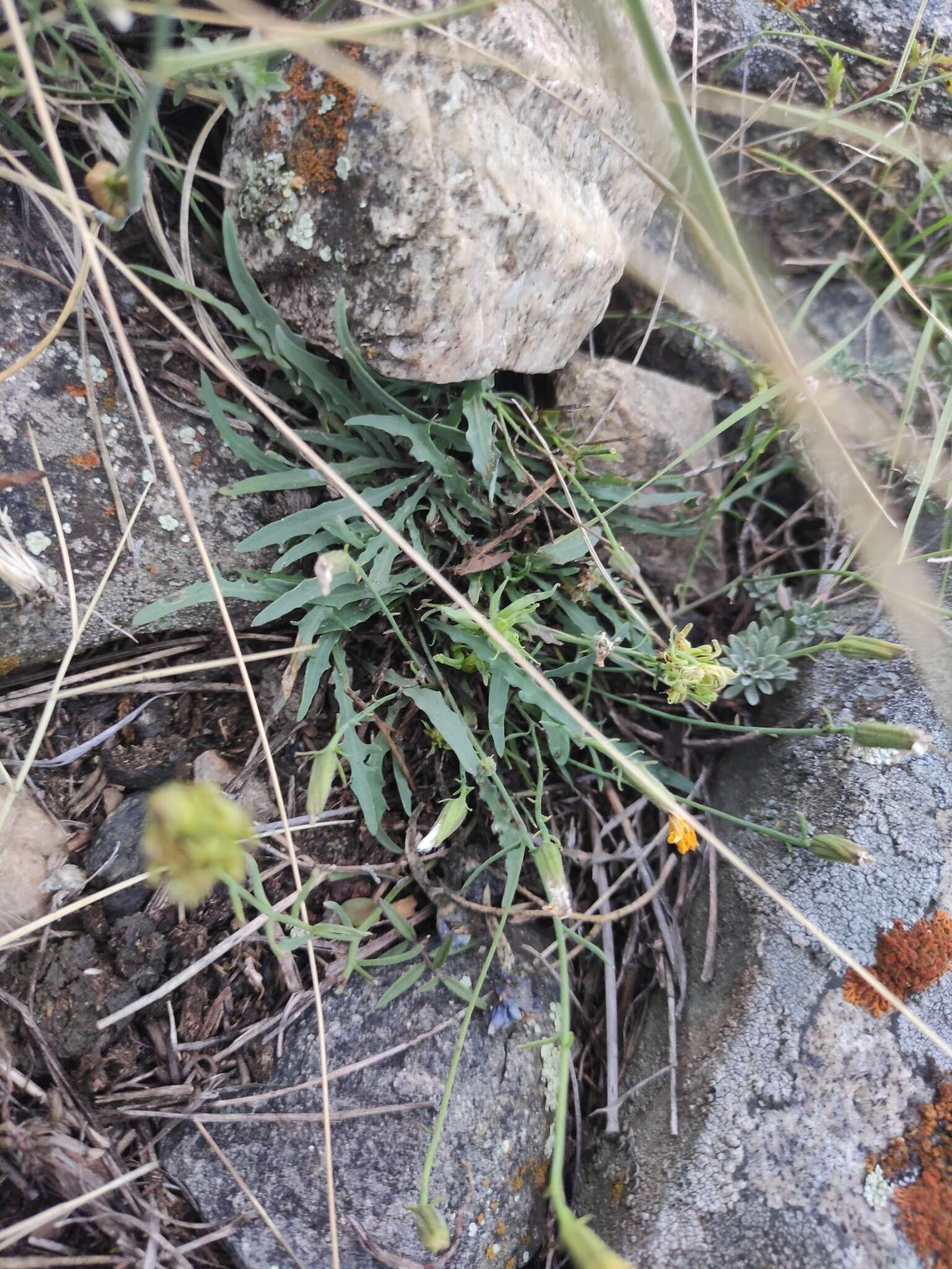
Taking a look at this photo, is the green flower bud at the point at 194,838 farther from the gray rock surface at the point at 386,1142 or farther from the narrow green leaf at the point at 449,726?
the gray rock surface at the point at 386,1142

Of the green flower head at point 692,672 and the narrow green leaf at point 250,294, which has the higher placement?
the narrow green leaf at point 250,294

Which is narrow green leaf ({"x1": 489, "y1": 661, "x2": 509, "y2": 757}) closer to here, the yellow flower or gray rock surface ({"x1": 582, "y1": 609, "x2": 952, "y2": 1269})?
the yellow flower

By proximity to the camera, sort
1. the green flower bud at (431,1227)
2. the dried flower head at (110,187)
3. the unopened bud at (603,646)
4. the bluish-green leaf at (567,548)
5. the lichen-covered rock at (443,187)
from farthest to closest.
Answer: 1. the bluish-green leaf at (567,548)
2. the unopened bud at (603,646)
3. the lichen-covered rock at (443,187)
4. the green flower bud at (431,1227)
5. the dried flower head at (110,187)

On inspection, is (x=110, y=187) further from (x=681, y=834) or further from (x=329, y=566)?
(x=681, y=834)

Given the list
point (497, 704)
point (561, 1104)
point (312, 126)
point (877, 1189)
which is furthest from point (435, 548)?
point (877, 1189)

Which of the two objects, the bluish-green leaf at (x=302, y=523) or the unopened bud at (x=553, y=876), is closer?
the unopened bud at (x=553, y=876)

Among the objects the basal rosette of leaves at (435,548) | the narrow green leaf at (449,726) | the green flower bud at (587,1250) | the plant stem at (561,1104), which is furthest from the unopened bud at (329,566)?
the green flower bud at (587,1250)
